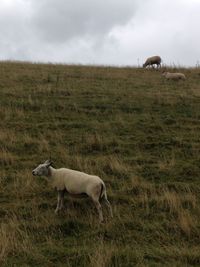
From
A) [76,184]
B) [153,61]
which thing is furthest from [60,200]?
[153,61]

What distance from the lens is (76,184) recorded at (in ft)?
30.7

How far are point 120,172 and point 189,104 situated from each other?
7800 millimetres

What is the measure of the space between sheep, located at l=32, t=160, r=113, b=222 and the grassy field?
30 centimetres

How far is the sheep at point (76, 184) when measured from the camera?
919cm

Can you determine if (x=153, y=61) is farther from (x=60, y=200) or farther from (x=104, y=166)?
(x=60, y=200)

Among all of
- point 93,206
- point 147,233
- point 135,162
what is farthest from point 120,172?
point 147,233

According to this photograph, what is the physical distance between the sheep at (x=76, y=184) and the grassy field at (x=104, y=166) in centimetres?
30

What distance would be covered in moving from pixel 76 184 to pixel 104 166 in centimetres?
270

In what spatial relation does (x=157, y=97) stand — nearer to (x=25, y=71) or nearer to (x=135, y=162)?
(x=135, y=162)

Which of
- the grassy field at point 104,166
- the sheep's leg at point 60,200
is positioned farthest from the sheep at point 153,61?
the sheep's leg at point 60,200

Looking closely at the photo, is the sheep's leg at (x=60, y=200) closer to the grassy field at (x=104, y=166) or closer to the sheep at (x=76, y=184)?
the sheep at (x=76, y=184)

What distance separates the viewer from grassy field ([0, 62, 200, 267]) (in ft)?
25.3

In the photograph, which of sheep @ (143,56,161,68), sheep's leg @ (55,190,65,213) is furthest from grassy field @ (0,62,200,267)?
sheep @ (143,56,161,68)

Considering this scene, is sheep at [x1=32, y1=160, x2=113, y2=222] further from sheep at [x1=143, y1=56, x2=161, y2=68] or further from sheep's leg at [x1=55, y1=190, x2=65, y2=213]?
sheep at [x1=143, y1=56, x2=161, y2=68]
